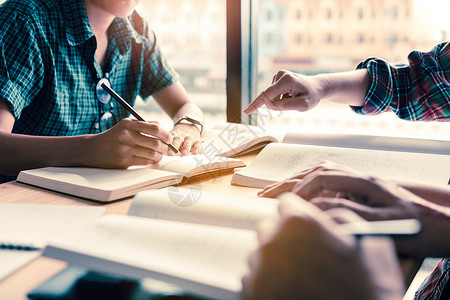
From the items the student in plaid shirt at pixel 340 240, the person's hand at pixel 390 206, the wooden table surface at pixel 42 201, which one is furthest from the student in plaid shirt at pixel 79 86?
the person's hand at pixel 390 206

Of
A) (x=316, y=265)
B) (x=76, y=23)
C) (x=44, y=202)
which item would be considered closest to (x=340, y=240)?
(x=316, y=265)

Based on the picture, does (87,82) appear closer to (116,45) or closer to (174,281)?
(116,45)

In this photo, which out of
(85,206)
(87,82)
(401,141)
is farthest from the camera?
(87,82)

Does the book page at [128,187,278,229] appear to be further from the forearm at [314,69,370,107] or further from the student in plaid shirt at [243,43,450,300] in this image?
the forearm at [314,69,370,107]

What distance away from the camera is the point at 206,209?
0.54 m

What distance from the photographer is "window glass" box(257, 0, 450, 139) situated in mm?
1583

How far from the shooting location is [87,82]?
121cm

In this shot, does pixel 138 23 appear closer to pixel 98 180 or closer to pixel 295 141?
pixel 295 141

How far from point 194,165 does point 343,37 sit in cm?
165

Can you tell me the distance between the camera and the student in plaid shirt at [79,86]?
2.76 feet

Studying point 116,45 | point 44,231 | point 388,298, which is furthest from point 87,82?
point 388,298

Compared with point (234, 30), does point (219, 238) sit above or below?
below

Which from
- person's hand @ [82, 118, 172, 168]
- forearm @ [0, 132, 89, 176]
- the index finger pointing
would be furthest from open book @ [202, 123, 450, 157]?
forearm @ [0, 132, 89, 176]

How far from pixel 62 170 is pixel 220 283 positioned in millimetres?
565
